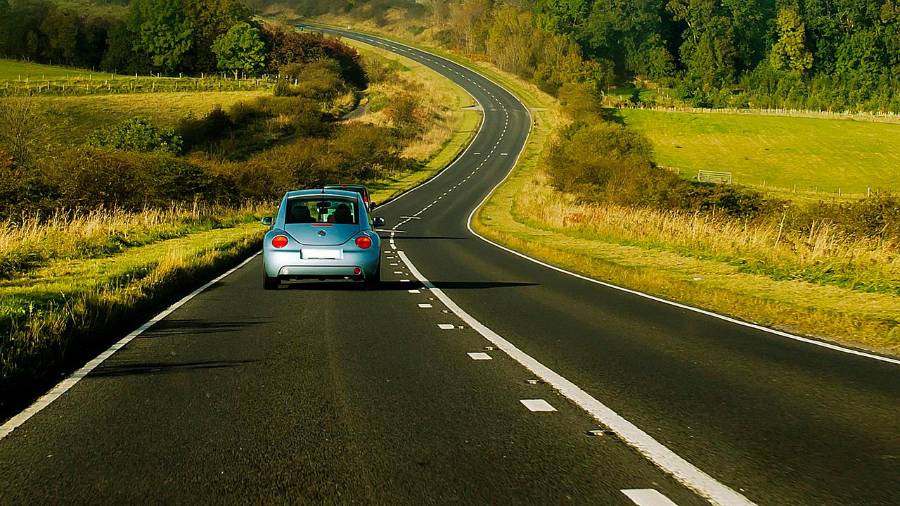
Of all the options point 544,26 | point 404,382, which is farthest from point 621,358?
point 544,26

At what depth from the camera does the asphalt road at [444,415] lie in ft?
16.4

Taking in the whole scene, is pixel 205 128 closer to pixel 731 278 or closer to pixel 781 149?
pixel 781 149

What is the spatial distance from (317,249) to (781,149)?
80.4 metres

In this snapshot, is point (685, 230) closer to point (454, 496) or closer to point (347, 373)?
point (347, 373)

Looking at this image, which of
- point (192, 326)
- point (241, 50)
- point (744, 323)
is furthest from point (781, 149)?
point (192, 326)

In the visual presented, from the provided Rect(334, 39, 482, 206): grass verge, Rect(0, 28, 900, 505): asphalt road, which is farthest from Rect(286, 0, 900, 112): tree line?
Rect(0, 28, 900, 505): asphalt road

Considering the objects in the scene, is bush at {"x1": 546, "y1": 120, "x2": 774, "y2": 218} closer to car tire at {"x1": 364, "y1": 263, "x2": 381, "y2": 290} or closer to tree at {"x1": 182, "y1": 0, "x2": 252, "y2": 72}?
car tire at {"x1": 364, "y1": 263, "x2": 381, "y2": 290}

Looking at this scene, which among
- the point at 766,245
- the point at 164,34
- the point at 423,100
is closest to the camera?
the point at 766,245

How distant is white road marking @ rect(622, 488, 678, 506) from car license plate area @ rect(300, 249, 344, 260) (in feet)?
36.0

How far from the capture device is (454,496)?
187 inches

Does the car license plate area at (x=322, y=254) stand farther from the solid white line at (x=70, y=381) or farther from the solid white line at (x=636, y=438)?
the solid white line at (x=636, y=438)

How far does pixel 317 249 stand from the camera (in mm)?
15406

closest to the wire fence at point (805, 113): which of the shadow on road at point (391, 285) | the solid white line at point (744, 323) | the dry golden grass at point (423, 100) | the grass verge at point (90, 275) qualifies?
the dry golden grass at point (423, 100)

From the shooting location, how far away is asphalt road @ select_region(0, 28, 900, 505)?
4988 mm
